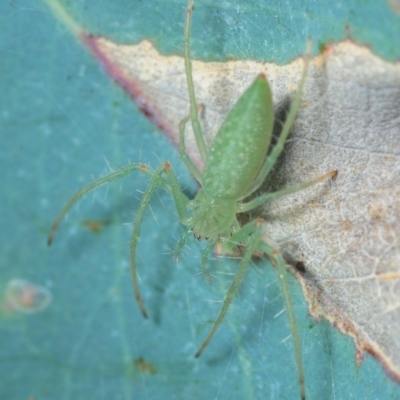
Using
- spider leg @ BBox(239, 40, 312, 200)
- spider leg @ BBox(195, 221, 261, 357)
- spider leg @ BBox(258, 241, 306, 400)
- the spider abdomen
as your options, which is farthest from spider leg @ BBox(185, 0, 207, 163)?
spider leg @ BBox(258, 241, 306, 400)

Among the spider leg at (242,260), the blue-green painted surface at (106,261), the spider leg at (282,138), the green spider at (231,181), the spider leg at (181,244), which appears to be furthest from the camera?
the spider leg at (181,244)

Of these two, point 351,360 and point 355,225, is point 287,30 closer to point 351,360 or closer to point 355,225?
point 355,225

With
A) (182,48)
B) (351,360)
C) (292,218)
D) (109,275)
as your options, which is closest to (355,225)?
(292,218)

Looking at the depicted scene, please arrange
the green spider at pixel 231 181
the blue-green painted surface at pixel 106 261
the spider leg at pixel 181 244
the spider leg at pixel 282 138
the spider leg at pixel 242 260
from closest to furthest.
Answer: the spider leg at pixel 282 138, the green spider at pixel 231 181, the spider leg at pixel 242 260, the blue-green painted surface at pixel 106 261, the spider leg at pixel 181 244

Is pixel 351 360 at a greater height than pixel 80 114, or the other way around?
pixel 80 114

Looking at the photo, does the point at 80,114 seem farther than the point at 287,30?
Yes

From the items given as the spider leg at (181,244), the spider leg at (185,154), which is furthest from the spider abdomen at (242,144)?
the spider leg at (181,244)

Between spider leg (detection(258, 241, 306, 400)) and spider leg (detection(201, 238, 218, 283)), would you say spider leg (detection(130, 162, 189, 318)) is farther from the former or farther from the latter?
spider leg (detection(258, 241, 306, 400))

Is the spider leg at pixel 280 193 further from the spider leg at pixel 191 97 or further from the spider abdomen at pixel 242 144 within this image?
the spider leg at pixel 191 97

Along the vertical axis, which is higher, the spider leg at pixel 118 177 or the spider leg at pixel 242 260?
the spider leg at pixel 118 177
